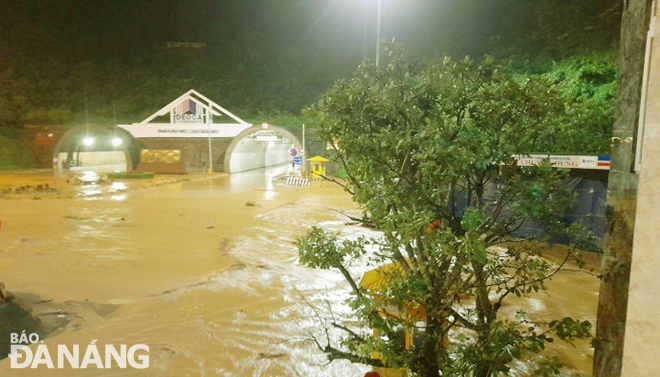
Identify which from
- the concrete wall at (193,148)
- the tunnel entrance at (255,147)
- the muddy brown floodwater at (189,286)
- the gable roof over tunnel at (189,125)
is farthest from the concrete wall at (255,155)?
the muddy brown floodwater at (189,286)

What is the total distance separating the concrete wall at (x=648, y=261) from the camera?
1.82m

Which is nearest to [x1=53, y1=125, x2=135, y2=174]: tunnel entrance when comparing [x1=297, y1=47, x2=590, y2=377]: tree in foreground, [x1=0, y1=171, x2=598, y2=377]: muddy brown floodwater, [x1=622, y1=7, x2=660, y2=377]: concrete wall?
[x1=0, y1=171, x2=598, y2=377]: muddy brown floodwater

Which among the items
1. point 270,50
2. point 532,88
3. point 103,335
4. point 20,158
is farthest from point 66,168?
point 532,88

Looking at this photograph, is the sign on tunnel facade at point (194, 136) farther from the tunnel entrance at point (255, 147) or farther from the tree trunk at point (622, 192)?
the tree trunk at point (622, 192)

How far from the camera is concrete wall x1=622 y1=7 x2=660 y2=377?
182cm

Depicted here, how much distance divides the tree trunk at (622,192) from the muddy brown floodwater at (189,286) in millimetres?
2651

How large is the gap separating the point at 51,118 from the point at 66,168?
649cm

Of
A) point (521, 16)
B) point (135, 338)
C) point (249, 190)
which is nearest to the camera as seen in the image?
point (135, 338)

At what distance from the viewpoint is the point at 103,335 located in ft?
18.4

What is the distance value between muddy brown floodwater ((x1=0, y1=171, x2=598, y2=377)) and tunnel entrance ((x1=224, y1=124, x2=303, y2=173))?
1439 cm

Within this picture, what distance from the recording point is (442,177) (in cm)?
275

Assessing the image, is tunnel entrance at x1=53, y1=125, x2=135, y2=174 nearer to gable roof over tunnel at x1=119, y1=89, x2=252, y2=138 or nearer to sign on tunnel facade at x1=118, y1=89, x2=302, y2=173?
sign on tunnel facade at x1=118, y1=89, x2=302, y2=173

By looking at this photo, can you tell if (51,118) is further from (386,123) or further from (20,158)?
(386,123)

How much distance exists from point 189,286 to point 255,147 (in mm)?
30428
